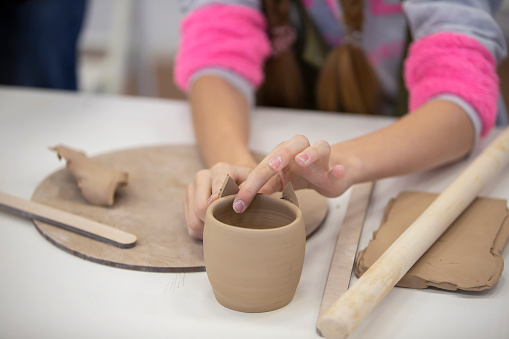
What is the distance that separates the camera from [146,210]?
786mm

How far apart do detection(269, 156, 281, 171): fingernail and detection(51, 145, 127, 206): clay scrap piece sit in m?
0.28

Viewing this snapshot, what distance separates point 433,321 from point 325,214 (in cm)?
23

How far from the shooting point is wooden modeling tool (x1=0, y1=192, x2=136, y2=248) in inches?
27.6

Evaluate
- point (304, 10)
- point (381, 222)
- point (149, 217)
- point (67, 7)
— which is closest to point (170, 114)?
point (304, 10)

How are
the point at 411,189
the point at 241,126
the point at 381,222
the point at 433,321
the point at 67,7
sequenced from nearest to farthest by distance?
the point at 433,321 → the point at 381,222 → the point at 411,189 → the point at 241,126 → the point at 67,7

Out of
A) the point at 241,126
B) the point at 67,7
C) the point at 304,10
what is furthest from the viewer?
the point at 67,7

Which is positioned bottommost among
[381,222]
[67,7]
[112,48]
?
[112,48]

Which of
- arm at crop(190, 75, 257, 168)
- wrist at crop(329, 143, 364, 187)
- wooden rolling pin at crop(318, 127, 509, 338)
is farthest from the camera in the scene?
arm at crop(190, 75, 257, 168)

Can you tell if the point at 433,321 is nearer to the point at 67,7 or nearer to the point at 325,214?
the point at 325,214

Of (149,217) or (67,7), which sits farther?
(67,7)

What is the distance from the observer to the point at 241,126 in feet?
3.26

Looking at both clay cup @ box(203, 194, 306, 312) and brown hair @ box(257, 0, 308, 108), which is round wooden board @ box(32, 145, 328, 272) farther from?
brown hair @ box(257, 0, 308, 108)

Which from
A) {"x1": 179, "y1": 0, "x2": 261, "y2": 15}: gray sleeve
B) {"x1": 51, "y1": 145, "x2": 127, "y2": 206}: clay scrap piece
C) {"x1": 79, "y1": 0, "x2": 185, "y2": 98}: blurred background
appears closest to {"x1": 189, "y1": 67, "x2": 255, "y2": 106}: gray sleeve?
{"x1": 179, "y1": 0, "x2": 261, "y2": 15}: gray sleeve

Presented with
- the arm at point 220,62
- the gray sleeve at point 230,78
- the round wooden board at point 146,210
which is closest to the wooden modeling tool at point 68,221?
the round wooden board at point 146,210
